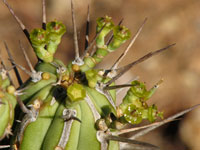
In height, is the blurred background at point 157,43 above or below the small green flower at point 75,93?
above

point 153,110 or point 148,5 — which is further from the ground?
point 148,5

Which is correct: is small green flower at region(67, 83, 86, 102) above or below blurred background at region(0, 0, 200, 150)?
below

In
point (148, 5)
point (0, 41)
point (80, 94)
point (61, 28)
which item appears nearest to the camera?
point (80, 94)

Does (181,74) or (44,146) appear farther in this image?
(181,74)

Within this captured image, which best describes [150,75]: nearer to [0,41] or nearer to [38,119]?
[0,41]

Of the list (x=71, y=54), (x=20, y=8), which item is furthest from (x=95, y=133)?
(x=20, y=8)

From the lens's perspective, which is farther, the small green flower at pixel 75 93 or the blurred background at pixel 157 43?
the blurred background at pixel 157 43

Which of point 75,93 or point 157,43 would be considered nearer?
point 75,93

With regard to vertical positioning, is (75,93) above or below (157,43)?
below
